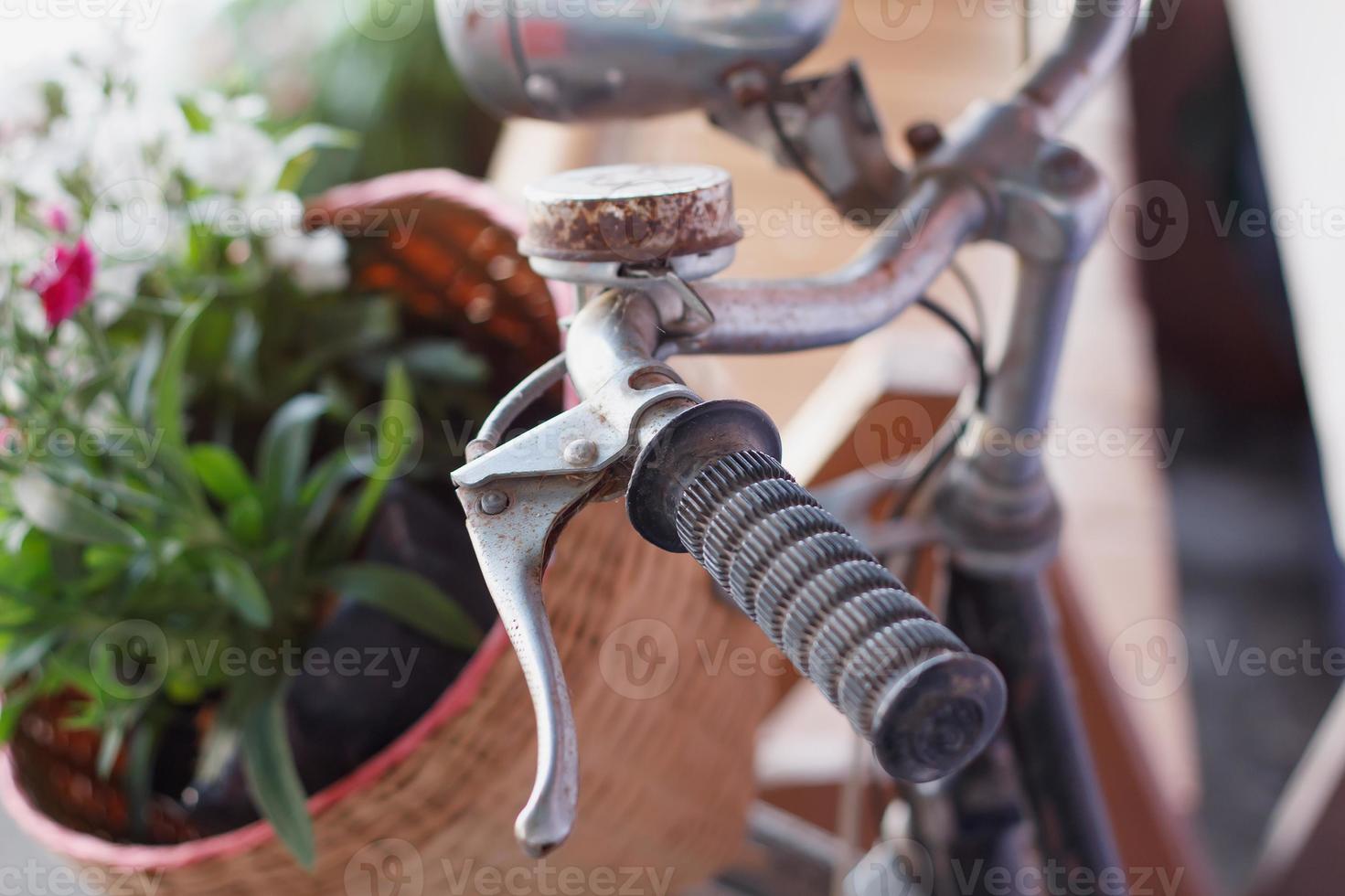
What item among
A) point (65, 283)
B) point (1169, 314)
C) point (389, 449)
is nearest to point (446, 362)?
point (389, 449)

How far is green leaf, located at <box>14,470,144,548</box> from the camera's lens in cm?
47

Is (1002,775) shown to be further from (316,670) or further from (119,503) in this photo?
(119,503)

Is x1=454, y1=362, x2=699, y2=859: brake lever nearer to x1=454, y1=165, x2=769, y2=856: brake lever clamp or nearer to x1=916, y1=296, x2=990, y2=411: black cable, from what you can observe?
x1=454, y1=165, x2=769, y2=856: brake lever clamp

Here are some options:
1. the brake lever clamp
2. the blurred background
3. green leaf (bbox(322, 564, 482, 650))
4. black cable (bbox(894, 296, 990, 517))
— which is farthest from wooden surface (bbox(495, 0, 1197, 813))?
the brake lever clamp

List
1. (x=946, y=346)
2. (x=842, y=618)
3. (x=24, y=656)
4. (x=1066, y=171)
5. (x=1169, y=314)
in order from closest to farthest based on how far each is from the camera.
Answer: (x=842, y=618) → (x=1066, y=171) → (x=24, y=656) → (x=946, y=346) → (x=1169, y=314)

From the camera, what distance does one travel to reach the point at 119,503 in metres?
0.55

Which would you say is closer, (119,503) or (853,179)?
(853,179)

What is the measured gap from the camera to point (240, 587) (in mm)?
508

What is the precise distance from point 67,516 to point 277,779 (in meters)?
0.15

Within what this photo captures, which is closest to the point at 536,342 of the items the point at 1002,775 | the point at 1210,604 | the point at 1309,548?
the point at 1002,775

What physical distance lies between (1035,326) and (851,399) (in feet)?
1.03

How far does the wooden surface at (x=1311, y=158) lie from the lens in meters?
0.90

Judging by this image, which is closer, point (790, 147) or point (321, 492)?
point (790, 147)

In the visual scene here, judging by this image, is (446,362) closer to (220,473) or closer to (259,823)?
(220,473)
